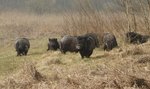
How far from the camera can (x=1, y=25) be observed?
52438 mm

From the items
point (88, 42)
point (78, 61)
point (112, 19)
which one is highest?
point (112, 19)

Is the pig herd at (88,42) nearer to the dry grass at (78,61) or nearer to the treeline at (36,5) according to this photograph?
the dry grass at (78,61)

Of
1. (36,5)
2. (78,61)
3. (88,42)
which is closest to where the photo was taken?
(78,61)

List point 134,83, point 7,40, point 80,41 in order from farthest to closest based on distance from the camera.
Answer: point 7,40, point 80,41, point 134,83

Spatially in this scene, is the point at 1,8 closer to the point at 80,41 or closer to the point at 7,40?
the point at 7,40

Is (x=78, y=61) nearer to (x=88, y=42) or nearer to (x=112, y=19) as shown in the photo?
(x=88, y=42)

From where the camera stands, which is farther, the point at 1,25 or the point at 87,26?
the point at 1,25

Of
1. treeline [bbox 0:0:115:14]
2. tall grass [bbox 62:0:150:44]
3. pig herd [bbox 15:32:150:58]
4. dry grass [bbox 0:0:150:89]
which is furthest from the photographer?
treeline [bbox 0:0:115:14]

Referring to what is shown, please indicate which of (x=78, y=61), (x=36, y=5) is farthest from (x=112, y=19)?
(x=36, y=5)

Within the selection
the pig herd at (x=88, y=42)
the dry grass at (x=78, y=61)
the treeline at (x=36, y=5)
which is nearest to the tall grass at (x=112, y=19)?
the dry grass at (x=78, y=61)

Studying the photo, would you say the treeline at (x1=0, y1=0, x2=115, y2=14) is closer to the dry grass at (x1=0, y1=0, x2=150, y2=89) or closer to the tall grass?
the dry grass at (x1=0, y1=0, x2=150, y2=89)

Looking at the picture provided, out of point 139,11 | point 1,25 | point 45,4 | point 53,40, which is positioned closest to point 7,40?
point 1,25

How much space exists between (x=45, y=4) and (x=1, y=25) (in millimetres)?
25551

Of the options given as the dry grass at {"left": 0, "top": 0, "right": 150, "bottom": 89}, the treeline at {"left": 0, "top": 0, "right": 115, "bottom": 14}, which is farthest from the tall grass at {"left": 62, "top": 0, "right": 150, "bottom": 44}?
the treeline at {"left": 0, "top": 0, "right": 115, "bottom": 14}
